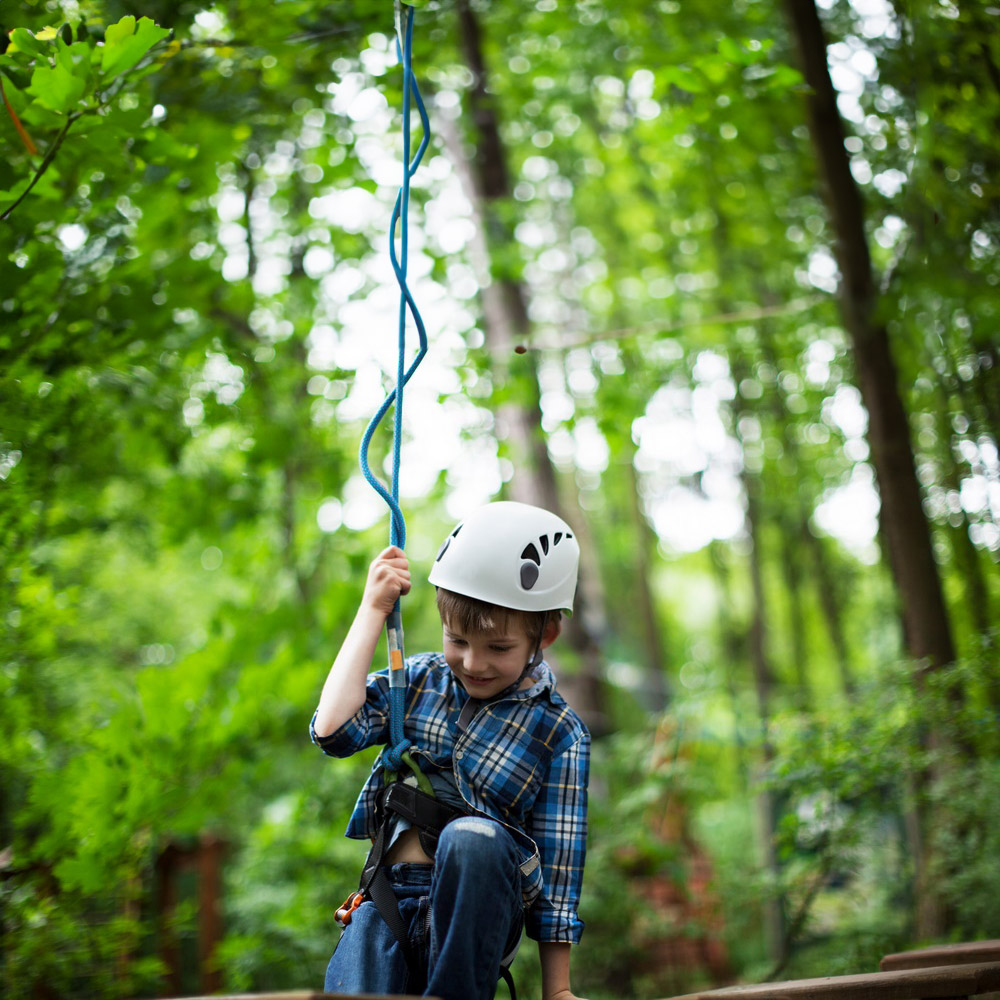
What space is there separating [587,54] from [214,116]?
13.7 ft

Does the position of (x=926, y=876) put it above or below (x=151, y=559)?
below

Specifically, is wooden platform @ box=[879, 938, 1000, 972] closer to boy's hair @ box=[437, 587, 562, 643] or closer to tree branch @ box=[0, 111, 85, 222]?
boy's hair @ box=[437, 587, 562, 643]

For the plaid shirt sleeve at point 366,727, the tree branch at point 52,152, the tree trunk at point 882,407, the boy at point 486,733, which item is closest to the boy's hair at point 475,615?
the boy at point 486,733

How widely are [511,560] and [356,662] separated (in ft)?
1.46

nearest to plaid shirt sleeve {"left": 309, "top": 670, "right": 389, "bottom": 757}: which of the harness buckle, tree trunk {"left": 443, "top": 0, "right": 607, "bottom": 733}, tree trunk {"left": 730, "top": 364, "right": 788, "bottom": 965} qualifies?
the harness buckle

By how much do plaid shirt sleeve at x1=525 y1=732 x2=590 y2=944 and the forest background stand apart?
216 centimetres

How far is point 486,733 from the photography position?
7.50ft

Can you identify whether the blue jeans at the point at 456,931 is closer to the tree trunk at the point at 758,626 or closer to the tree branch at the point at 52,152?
the tree branch at the point at 52,152

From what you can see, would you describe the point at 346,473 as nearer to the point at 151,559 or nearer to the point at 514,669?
the point at 151,559

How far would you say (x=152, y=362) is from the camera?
4.11 m

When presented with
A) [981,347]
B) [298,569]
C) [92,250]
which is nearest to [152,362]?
[92,250]

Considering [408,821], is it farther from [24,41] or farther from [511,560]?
[24,41]

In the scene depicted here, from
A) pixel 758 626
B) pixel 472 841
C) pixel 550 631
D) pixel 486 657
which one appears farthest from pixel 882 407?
pixel 758 626

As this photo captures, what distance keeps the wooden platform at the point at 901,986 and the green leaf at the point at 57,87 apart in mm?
2826
